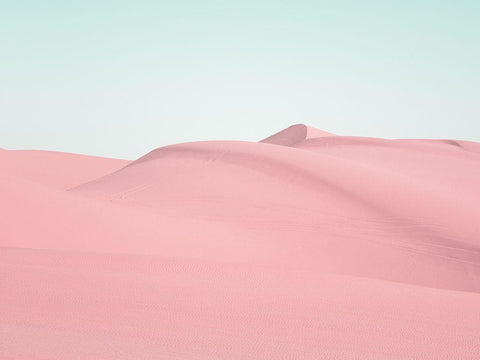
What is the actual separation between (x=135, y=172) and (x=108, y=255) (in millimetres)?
13355

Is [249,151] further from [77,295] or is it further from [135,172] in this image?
[77,295]

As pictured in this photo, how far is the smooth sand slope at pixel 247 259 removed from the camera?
11.7 feet

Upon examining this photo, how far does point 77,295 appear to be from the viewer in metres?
4.22

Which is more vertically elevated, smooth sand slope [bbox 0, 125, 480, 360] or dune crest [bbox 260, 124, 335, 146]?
dune crest [bbox 260, 124, 335, 146]

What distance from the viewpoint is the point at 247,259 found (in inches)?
355

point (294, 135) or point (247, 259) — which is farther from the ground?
point (294, 135)

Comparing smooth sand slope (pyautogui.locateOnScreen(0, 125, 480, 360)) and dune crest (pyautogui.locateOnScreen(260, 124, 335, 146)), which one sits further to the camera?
dune crest (pyautogui.locateOnScreen(260, 124, 335, 146))

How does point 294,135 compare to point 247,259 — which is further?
point 294,135

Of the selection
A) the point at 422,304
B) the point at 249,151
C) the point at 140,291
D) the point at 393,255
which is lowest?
the point at 393,255


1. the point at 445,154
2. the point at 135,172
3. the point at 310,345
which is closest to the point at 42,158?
the point at 135,172

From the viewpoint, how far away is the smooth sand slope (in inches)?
140

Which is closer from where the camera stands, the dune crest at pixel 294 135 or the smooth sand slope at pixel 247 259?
the smooth sand slope at pixel 247 259

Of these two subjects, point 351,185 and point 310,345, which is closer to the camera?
point 310,345

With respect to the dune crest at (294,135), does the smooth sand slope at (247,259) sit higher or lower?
lower
